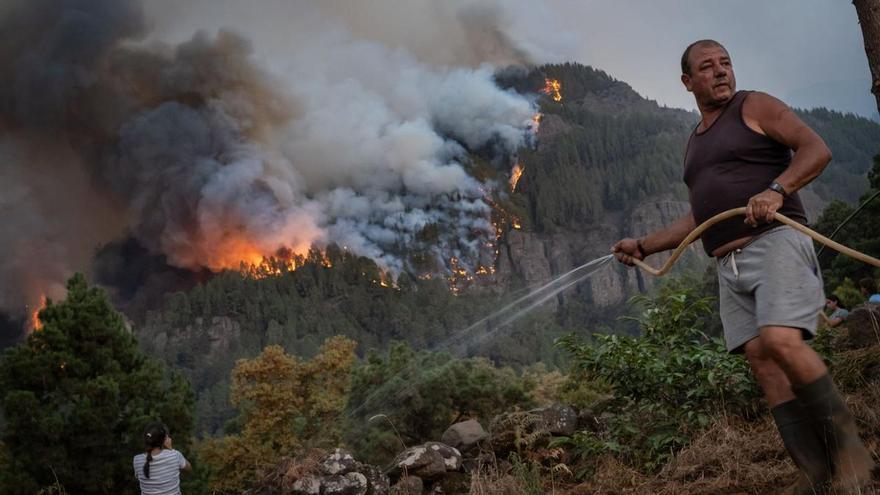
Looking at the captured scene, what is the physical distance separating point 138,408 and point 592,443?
16.4 metres

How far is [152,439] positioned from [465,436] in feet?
11.1

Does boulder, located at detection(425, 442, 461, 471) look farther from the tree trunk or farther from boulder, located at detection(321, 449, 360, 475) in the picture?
the tree trunk

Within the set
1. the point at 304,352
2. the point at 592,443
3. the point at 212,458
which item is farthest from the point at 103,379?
the point at 304,352

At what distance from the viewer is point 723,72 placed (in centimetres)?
275

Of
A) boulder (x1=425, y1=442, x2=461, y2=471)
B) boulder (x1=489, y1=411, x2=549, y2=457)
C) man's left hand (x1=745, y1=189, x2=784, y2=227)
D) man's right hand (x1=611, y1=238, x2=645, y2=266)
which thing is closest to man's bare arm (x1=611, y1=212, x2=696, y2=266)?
man's right hand (x1=611, y1=238, x2=645, y2=266)

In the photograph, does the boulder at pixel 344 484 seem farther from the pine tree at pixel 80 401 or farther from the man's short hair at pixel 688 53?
the pine tree at pixel 80 401

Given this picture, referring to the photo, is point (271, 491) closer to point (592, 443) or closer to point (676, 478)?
point (592, 443)

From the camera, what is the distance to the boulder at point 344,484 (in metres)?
5.19

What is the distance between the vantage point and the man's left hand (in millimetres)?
2348

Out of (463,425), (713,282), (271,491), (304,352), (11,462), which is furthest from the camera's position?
(304,352)

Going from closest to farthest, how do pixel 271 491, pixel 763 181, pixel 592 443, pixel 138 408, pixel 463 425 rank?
pixel 763 181 → pixel 592 443 → pixel 271 491 → pixel 463 425 → pixel 138 408

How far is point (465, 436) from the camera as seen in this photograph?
7.30 meters

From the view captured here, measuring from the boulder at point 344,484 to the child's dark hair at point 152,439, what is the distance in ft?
4.68

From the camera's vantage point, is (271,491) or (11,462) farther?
(11,462)
